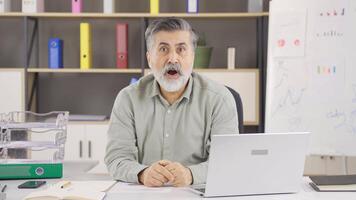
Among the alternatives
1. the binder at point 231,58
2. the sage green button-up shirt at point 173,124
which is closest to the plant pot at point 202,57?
the binder at point 231,58

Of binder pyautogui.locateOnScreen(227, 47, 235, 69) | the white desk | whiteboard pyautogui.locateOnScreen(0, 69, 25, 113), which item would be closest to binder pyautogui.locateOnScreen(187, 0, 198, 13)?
binder pyautogui.locateOnScreen(227, 47, 235, 69)

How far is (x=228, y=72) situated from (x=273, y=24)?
0.65m

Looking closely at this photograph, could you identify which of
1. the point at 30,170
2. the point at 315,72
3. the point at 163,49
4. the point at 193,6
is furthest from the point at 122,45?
the point at 30,170

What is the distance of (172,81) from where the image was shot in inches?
82.2

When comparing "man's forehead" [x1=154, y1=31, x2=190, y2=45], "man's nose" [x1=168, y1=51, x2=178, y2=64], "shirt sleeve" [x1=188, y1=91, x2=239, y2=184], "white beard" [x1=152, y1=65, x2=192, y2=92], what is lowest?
"shirt sleeve" [x1=188, y1=91, x2=239, y2=184]

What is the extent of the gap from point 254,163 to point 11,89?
256cm

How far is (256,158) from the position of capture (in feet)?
5.12

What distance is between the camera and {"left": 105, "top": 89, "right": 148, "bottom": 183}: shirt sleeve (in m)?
1.88

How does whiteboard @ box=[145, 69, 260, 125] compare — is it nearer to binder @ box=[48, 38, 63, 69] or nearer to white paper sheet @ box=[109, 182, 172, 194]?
binder @ box=[48, 38, 63, 69]

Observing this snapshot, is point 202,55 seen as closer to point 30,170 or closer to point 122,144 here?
point 122,144

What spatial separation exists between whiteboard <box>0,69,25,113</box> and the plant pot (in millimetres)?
1258

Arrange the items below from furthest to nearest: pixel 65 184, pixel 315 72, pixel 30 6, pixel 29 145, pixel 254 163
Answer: pixel 30 6 < pixel 315 72 < pixel 29 145 < pixel 65 184 < pixel 254 163

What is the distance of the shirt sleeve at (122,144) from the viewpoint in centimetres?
188

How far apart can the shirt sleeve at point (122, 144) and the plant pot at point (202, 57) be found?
1571 mm
